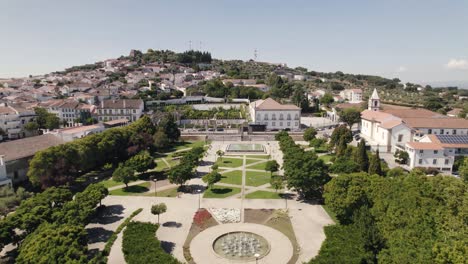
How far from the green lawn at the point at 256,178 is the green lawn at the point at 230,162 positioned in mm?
3842

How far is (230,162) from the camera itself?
156ft

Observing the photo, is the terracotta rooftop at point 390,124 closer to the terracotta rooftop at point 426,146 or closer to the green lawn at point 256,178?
the terracotta rooftop at point 426,146

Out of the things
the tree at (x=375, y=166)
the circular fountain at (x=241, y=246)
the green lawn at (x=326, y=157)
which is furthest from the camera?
the green lawn at (x=326, y=157)

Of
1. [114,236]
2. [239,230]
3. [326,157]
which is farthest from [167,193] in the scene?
[326,157]

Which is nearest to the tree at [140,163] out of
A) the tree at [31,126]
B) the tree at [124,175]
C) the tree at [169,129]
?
the tree at [124,175]

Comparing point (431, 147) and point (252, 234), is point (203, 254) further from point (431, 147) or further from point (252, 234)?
point (431, 147)

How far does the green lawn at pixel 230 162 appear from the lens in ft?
151

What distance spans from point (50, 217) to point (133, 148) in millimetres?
22724

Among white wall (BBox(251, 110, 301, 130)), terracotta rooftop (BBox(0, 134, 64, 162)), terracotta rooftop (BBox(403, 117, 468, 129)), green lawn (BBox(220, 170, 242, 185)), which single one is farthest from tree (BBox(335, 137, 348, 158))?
terracotta rooftop (BBox(0, 134, 64, 162))

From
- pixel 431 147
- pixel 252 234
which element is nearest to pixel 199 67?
pixel 431 147

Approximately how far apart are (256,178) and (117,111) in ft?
148

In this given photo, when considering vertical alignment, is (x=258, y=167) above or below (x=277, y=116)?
below

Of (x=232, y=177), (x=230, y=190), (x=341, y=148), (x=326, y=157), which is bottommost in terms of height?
(x=230, y=190)

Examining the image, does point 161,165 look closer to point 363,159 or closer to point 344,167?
point 344,167
